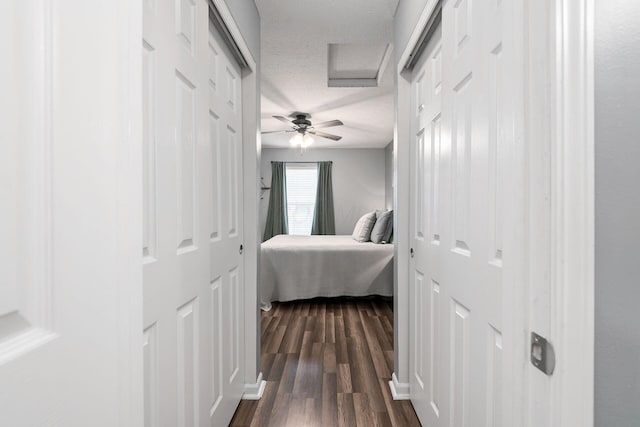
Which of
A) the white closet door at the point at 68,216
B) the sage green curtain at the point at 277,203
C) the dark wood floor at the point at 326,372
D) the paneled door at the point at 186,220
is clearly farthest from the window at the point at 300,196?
the white closet door at the point at 68,216

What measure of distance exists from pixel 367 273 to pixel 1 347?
12.3ft

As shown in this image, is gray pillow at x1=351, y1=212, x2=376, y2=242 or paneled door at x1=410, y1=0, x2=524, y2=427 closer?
paneled door at x1=410, y1=0, x2=524, y2=427

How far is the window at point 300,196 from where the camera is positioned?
688cm

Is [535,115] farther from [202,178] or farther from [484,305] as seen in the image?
[202,178]

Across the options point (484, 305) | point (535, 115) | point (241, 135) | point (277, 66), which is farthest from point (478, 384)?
point (277, 66)

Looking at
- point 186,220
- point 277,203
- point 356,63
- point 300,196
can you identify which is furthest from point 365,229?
point 186,220

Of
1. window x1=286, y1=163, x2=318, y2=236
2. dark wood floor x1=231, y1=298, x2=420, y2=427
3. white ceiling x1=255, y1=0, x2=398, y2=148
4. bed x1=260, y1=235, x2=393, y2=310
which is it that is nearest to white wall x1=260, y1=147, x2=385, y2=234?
window x1=286, y1=163, x2=318, y2=236

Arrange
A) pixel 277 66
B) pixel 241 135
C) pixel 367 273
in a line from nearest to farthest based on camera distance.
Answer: pixel 241 135 → pixel 277 66 → pixel 367 273

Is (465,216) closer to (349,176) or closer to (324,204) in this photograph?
(324,204)

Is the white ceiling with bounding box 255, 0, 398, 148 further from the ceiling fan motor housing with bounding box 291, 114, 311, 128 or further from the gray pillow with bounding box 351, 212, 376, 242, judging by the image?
the gray pillow with bounding box 351, 212, 376, 242

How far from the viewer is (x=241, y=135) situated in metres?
1.93

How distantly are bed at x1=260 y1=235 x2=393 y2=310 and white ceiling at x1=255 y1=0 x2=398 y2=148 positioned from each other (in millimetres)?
1800

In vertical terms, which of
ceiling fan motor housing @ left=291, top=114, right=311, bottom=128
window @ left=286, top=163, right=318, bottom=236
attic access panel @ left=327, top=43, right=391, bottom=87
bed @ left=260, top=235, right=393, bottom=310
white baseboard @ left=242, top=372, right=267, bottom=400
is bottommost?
white baseboard @ left=242, top=372, right=267, bottom=400

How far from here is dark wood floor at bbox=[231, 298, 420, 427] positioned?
5.76 feet
